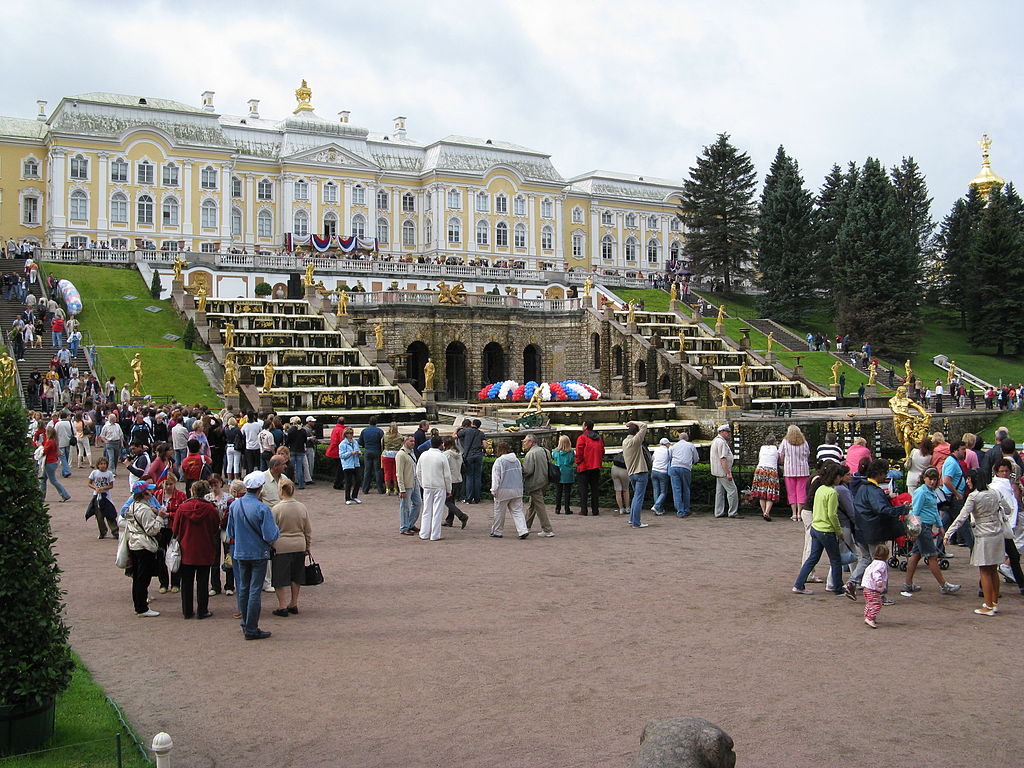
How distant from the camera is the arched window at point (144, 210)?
68.6m

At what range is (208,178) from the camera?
71.1 meters

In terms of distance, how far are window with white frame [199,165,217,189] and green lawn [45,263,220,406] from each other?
2039cm

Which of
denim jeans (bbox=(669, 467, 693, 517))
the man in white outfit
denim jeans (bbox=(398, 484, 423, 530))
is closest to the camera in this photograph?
the man in white outfit

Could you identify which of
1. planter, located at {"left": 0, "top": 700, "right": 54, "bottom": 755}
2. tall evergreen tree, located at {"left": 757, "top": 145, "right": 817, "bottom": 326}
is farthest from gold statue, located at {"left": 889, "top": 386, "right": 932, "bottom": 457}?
tall evergreen tree, located at {"left": 757, "top": 145, "right": 817, "bottom": 326}

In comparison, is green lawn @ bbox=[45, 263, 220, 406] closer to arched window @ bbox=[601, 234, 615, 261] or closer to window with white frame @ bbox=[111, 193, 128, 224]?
window with white frame @ bbox=[111, 193, 128, 224]

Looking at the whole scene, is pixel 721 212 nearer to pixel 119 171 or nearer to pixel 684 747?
pixel 119 171

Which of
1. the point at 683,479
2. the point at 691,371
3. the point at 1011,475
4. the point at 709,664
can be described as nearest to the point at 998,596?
the point at 1011,475

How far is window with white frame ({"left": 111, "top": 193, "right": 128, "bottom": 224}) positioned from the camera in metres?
67.8

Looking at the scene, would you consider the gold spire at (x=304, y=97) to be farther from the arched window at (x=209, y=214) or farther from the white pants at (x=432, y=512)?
the white pants at (x=432, y=512)

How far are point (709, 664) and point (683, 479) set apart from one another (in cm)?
973

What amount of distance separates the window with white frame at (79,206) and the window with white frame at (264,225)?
42.0 feet

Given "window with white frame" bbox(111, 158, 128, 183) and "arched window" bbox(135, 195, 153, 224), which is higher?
"window with white frame" bbox(111, 158, 128, 183)

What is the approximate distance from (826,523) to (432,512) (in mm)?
6561

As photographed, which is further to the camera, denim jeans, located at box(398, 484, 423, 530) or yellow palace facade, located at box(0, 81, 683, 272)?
yellow palace facade, located at box(0, 81, 683, 272)
